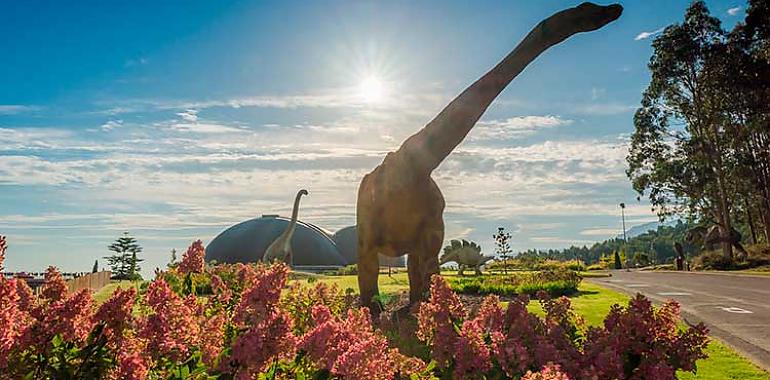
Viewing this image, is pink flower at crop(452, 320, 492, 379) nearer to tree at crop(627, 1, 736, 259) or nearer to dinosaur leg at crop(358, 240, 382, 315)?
dinosaur leg at crop(358, 240, 382, 315)

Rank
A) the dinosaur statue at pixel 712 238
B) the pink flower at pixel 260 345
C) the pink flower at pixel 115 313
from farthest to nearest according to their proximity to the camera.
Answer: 1. the dinosaur statue at pixel 712 238
2. the pink flower at pixel 115 313
3. the pink flower at pixel 260 345

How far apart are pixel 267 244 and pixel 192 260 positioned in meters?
59.5

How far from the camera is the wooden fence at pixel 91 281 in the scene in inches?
638

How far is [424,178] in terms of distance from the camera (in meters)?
6.98

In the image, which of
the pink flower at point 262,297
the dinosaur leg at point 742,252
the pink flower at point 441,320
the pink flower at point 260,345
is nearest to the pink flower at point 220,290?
the pink flower at point 441,320

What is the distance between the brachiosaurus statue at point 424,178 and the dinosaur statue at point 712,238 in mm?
33699

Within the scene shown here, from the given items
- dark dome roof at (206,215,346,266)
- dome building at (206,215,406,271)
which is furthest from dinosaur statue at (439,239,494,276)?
dark dome roof at (206,215,346,266)

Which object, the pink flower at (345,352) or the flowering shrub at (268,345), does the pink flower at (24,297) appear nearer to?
the flowering shrub at (268,345)

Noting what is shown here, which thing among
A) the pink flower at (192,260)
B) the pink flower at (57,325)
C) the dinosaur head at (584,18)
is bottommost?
the pink flower at (57,325)

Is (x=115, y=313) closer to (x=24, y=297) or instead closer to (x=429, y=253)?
(x=24, y=297)

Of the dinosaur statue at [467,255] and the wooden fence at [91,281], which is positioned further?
the dinosaur statue at [467,255]

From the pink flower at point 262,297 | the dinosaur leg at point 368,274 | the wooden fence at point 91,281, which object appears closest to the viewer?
the pink flower at point 262,297

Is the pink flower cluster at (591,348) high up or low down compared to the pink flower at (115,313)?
down

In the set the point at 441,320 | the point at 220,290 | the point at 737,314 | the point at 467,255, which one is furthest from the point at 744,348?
the point at 467,255
